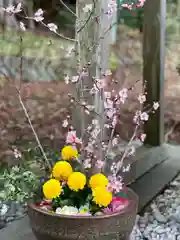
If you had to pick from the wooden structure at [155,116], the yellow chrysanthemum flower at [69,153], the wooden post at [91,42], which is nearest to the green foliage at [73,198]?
the yellow chrysanthemum flower at [69,153]

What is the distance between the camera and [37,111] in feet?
7.97

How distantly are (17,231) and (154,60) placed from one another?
1566 millimetres

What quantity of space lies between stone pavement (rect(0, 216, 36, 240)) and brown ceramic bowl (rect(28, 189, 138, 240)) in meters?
0.30

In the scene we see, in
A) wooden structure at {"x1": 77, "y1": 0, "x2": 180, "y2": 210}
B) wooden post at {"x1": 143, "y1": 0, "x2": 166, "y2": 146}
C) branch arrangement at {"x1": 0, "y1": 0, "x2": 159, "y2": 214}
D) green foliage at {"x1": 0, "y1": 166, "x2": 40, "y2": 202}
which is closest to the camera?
branch arrangement at {"x1": 0, "y1": 0, "x2": 159, "y2": 214}

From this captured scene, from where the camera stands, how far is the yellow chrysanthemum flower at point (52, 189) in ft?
4.44

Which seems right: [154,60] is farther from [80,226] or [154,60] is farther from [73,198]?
[80,226]

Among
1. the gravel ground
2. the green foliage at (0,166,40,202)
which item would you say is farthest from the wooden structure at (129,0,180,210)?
the green foliage at (0,166,40,202)

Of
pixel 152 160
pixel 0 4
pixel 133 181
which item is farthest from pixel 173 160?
pixel 0 4

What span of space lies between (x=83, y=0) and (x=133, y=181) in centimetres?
118

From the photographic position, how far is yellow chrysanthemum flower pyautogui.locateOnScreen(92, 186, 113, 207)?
4.45ft

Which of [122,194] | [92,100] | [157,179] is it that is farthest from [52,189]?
[157,179]

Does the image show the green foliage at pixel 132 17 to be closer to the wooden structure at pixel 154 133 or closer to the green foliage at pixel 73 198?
the wooden structure at pixel 154 133

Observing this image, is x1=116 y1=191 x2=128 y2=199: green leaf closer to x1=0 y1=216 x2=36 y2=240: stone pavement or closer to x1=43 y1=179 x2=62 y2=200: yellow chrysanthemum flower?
x1=43 y1=179 x2=62 y2=200: yellow chrysanthemum flower

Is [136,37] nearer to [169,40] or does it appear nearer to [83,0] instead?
[169,40]
